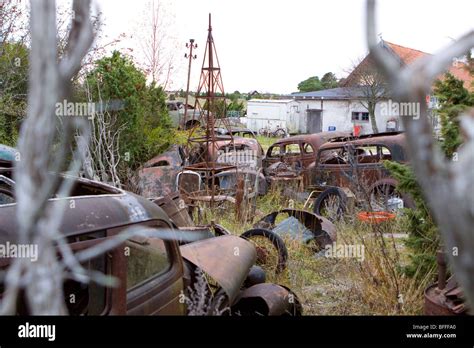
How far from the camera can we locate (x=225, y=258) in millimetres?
2986

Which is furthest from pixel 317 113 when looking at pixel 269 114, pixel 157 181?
pixel 157 181

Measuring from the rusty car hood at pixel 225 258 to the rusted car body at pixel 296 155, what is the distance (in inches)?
184

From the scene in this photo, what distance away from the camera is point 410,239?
3.60 m

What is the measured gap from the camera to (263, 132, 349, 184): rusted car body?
26.7 feet

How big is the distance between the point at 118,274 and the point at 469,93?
2.43m

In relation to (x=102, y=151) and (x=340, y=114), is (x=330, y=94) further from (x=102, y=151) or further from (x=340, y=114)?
(x=102, y=151)

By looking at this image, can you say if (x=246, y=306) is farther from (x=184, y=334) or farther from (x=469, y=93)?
(x=469, y=93)

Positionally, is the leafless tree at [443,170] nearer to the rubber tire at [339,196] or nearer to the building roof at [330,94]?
the rubber tire at [339,196]

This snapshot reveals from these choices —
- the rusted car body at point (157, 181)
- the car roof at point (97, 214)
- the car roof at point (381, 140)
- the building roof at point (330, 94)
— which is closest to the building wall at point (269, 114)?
the building roof at point (330, 94)

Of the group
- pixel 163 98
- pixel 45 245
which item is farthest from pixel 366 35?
pixel 163 98

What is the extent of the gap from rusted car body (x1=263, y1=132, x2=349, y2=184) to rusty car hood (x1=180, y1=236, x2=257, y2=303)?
4685mm

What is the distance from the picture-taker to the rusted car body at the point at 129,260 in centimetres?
206

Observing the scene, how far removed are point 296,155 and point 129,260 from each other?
6.73 meters

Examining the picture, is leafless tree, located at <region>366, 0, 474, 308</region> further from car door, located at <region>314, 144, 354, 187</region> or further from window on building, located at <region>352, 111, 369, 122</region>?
window on building, located at <region>352, 111, 369, 122</region>
